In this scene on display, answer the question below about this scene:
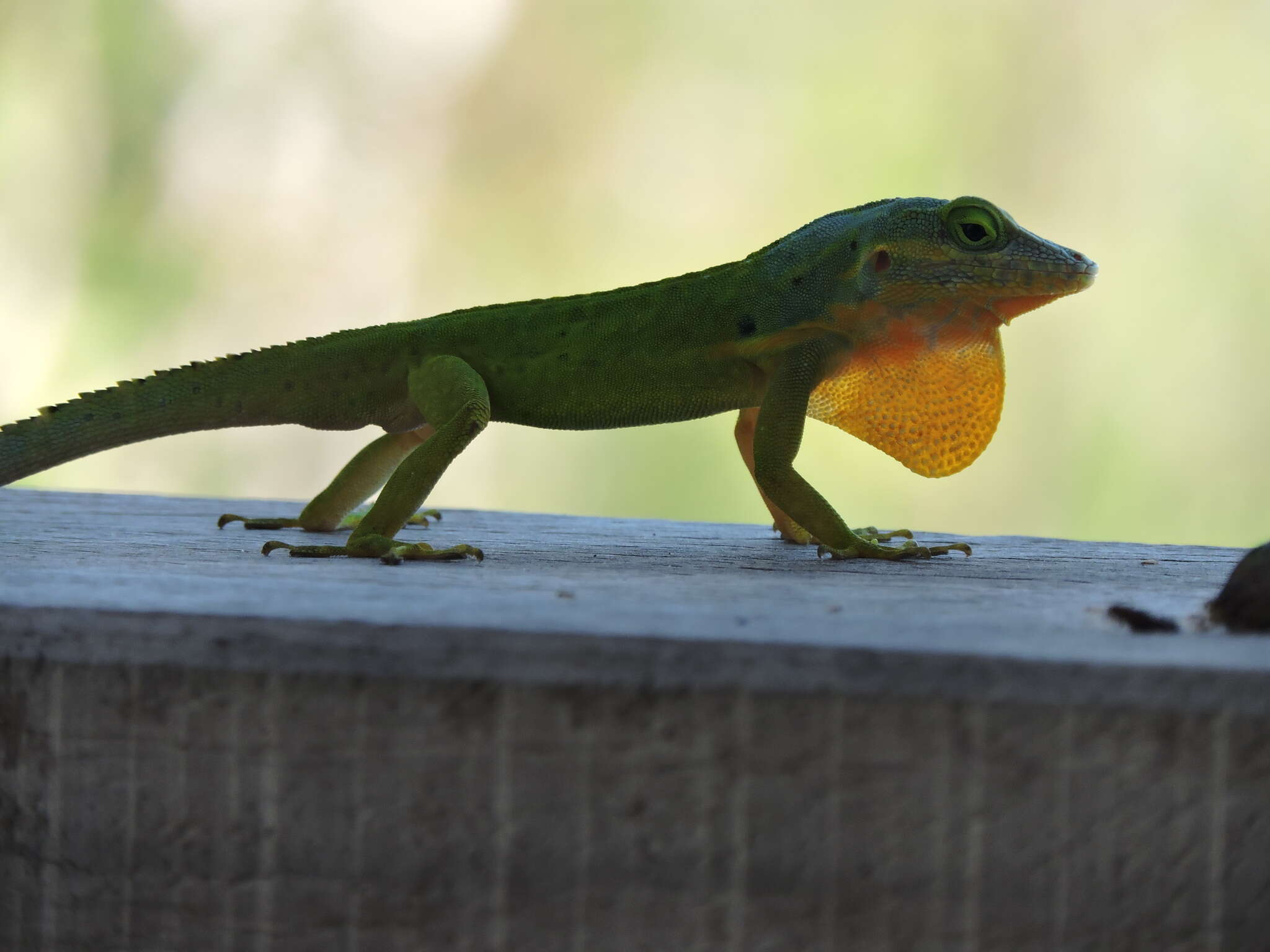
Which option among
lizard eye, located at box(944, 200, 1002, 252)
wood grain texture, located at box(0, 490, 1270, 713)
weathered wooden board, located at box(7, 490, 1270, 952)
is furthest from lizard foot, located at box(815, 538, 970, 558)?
weathered wooden board, located at box(7, 490, 1270, 952)

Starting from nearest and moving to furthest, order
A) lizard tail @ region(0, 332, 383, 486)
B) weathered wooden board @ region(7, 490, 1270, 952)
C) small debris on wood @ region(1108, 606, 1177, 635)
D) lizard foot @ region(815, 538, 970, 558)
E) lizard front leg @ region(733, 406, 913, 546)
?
weathered wooden board @ region(7, 490, 1270, 952) → small debris on wood @ region(1108, 606, 1177, 635) → lizard foot @ region(815, 538, 970, 558) → lizard tail @ region(0, 332, 383, 486) → lizard front leg @ region(733, 406, 913, 546)

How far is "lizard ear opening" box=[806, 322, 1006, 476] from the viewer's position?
2.35m

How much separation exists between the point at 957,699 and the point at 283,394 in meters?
1.76

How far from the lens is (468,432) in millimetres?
2244

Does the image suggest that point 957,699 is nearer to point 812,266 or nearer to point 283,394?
point 812,266

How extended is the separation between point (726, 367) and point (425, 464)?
632 mm

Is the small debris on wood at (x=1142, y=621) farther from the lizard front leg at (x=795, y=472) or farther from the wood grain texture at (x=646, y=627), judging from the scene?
the lizard front leg at (x=795, y=472)

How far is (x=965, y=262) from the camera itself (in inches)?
86.9

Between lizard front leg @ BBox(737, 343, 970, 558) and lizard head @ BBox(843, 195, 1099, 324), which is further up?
lizard head @ BBox(843, 195, 1099, 324)

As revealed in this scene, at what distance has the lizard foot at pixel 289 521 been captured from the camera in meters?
2.55

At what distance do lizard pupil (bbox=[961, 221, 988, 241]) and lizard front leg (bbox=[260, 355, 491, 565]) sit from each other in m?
0.96

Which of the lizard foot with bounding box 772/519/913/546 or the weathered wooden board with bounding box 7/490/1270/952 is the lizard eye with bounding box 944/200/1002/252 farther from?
the weathered wooden board with bounding box 7/490/1270/952

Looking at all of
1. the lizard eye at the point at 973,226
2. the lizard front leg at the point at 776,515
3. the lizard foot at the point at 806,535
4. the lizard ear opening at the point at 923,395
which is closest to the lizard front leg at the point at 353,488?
the lizard front leg at the point at 776,515

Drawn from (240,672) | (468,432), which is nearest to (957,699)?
(240,672)
